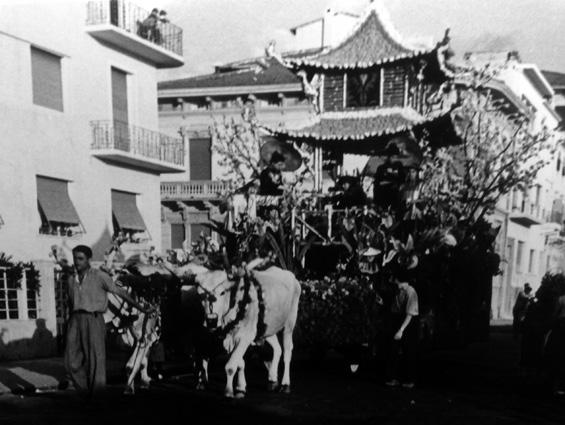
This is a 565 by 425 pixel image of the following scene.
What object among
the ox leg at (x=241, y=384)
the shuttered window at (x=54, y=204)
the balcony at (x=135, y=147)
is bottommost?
the ox leg at (x=241, y=384)

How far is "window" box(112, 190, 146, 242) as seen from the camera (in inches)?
656

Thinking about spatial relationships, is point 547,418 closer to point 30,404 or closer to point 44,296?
point 30,404

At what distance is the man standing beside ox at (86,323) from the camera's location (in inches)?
255

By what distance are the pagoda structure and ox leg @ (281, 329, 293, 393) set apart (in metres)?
6.04

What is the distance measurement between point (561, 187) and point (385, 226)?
349 inches

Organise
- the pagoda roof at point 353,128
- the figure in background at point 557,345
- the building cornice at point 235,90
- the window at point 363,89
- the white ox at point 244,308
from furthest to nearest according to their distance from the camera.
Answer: the building cornice at point 235,90
the window at point 363,89
the pagoda roof at point 353,128
the figure in background at point 557,345
the white ox at point 244,308

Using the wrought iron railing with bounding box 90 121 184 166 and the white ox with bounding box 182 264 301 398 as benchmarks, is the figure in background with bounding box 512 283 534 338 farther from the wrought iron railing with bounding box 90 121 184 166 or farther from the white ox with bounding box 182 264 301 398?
the wrought iron railing with bounding box 90 121 184 166

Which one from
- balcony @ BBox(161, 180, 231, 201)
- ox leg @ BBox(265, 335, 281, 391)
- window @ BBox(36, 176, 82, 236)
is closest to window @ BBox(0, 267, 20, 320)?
window @ BBox(36, 176, 82, 236)

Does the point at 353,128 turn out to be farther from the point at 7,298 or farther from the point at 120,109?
the point at 7,298

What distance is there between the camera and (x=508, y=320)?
2175 cm

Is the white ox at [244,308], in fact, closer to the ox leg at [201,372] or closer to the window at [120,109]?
the ox leg at [201,372]

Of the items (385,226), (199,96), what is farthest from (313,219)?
(199,96)

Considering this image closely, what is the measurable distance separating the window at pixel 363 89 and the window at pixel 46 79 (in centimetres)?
699

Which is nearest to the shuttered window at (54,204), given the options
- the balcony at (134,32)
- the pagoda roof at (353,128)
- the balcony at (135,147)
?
the balcony at (135,147)
